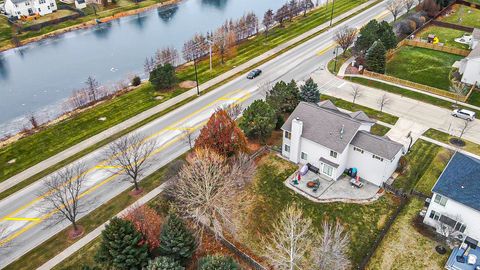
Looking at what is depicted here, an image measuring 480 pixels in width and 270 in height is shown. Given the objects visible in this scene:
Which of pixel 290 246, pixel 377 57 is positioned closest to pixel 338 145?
pixel 290 246

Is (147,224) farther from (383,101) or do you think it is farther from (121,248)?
(383,101)

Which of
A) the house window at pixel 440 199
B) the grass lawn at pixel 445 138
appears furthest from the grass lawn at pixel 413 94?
the house window at pixel 440 199

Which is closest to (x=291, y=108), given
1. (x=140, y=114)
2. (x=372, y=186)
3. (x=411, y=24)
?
(x=372, y=186)

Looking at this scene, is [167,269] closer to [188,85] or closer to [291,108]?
[291,108]

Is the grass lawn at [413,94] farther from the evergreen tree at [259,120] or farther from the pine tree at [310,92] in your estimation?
the evergreen tree at [259,120]

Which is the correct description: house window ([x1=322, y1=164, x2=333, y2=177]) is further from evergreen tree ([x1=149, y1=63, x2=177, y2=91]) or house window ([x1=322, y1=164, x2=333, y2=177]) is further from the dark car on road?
evergreen tree ([x1=149, y1=63, x2=177, y2=91])

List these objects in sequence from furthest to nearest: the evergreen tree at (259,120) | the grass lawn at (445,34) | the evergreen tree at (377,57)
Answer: the grass lawn at (445,34) → the evergreen tree at (377,57) → the evergreen tree at (259,120)
